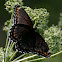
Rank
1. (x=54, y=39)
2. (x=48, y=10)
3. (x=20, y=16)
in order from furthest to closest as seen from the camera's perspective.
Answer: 1. (x=48, y=10)
2. (x=54, y=39)
3. (x=20, y=16)

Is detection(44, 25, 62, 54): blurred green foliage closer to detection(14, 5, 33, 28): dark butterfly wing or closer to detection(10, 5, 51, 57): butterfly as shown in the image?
detection(10, 5, 51, 57): butterfly

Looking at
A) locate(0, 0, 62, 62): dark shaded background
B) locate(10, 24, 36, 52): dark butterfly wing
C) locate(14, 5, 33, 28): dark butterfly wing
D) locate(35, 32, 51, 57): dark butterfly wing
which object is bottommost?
locate(35, 32, 51, 57): dark butterfly wing

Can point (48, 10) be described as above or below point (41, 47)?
above

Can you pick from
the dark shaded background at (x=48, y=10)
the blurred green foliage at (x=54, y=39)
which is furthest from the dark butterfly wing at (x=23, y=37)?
the dark shaded background at (x=48, y=10)

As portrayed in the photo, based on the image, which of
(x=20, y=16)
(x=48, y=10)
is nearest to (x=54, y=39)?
(x=20, y=16)

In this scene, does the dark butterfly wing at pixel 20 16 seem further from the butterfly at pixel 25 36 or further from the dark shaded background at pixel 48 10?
the dark shaded background at pixel 48 10

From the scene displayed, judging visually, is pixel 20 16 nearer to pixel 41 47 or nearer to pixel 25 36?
pixel 25 36

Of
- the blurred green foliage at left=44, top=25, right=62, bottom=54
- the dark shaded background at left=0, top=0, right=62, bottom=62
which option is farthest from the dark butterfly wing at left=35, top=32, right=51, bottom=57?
the dark shaded background at left=0, top=0, right=62, bottom=62

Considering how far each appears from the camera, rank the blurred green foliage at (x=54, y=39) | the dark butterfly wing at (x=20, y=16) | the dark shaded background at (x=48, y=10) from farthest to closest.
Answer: the dark shaded background at (x=48, y=10)
the blurred green foliage at (x=54, y=39)
the dark butterfly wing at (x=20, y=16)
